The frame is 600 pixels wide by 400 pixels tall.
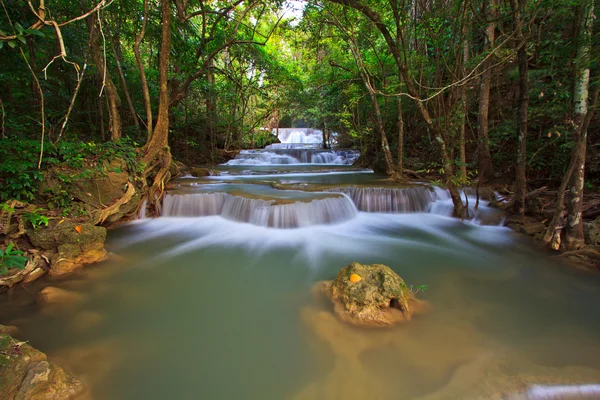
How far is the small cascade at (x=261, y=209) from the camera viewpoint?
5875 mm

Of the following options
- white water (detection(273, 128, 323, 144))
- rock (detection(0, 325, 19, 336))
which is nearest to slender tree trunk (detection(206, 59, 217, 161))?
rock (detection(0, 325, 19, 336))

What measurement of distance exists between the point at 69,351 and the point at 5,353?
2.07 feet

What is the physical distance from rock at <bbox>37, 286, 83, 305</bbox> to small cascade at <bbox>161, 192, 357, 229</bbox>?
3296 millimetres

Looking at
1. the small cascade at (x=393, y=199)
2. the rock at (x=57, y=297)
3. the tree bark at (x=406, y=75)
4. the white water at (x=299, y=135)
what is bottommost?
the rock at (x=57, y=297)

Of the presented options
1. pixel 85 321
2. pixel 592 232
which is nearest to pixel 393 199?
pixel 592 232

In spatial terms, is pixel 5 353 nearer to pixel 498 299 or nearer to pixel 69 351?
pixel 69 351

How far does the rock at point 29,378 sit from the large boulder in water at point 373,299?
229 centimetres

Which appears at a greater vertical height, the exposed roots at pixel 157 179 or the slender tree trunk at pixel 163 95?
the slender tree trunk at pixel 163 95

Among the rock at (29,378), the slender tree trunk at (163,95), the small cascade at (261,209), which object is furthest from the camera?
the slender tree trunk at (163,95)

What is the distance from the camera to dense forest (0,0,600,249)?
3.92 metres

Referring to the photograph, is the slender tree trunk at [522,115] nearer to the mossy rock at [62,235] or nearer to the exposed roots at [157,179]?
the mossy rock at [62,235]

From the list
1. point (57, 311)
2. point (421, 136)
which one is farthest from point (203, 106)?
point (57, 311)

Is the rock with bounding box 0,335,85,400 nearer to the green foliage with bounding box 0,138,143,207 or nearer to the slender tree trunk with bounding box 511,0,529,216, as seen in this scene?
the green foliage with bounding box 0,138,143,207

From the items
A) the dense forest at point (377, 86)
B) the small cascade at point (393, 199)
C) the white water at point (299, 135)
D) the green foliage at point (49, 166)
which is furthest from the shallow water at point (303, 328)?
the white water at point (299, 135)
